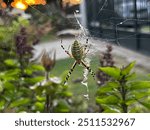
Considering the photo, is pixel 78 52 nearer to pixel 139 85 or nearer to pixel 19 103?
pixel 139 85

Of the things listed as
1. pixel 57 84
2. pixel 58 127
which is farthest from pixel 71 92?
pixel 58 127

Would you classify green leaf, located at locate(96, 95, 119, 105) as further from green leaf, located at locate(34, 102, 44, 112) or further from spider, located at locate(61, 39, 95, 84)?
green leaf, located at locate(34, 102, 44, 112)

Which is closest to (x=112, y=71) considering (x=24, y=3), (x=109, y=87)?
(x=109, y=87)

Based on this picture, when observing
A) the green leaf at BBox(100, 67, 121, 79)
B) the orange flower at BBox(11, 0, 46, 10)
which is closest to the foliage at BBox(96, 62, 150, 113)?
the green leaf at BBox(100, 67, 121, 79)

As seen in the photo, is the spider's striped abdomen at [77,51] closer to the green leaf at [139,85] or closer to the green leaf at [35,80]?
the green leaf at [139,85]

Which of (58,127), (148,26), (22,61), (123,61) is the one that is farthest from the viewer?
(22,61)

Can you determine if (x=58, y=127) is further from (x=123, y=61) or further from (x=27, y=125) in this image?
(x=123, y=61)

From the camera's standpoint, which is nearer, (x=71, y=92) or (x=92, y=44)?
(x=92, y=44)
